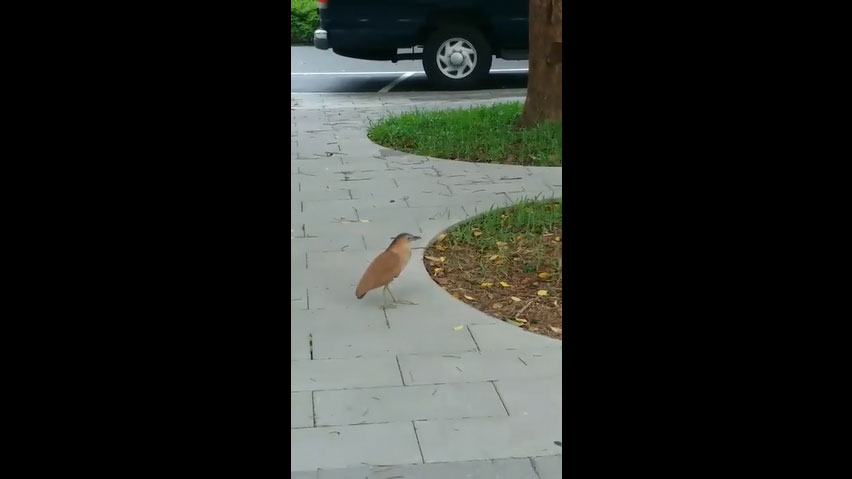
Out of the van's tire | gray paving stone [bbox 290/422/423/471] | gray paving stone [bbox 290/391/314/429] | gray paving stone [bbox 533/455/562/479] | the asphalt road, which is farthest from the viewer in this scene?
the asphalt road

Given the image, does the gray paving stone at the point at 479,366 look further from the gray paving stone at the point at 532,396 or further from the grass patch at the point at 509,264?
the grass patch at the point at 509,264

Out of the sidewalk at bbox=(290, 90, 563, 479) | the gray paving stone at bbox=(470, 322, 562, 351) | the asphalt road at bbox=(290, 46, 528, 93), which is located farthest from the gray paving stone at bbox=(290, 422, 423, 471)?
the asphalt road at bbox=(290, 46, 528, 93)

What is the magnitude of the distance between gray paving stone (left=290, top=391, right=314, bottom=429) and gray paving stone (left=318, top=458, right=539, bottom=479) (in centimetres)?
40

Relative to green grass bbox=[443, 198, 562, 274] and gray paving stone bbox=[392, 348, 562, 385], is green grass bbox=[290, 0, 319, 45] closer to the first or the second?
green grass bbox=[443, 198, 562, 274]

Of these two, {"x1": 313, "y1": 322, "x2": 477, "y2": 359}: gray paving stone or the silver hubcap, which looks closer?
{"x1": 313, "y1": 322, "x2": 477, "y2": 359}: gray paving stone

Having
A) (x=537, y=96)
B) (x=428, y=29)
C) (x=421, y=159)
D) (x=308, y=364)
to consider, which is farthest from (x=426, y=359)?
(x=428, y=29)

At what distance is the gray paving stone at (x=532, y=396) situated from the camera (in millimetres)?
3625

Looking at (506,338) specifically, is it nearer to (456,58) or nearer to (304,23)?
(456,58)

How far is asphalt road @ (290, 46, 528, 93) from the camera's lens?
13.7 meters

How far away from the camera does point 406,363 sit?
414 centimetres

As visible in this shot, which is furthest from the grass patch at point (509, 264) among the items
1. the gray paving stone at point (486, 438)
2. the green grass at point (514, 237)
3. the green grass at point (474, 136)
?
the green grass at point (474, 136)

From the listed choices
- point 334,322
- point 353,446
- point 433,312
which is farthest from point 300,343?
point 353,446

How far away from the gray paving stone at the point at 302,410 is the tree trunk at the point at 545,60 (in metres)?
5.63
